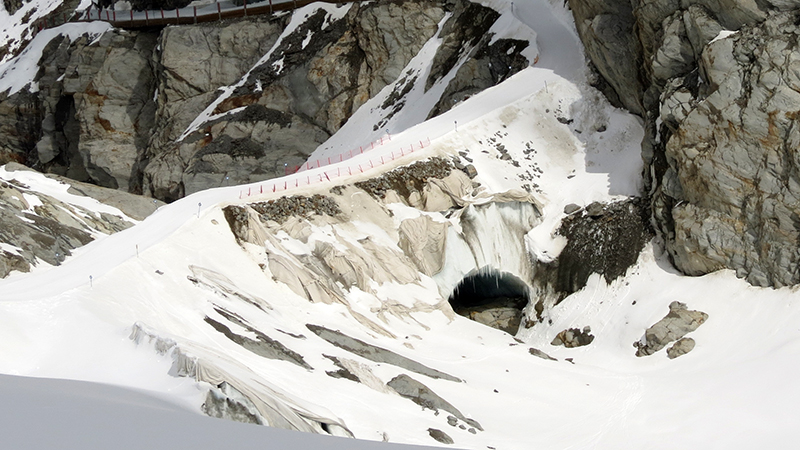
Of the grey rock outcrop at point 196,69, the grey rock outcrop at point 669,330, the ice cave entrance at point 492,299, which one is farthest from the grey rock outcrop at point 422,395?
the grey rock outcrop at point 196,69

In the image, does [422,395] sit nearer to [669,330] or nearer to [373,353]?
[373,353]

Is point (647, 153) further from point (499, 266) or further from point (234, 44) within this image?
point (234, 44)

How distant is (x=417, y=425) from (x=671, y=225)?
20770 millimetres

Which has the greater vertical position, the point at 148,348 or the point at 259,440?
the point at 148,348

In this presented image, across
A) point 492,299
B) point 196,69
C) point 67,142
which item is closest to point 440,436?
point 492,299

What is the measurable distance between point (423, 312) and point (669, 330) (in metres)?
10.1

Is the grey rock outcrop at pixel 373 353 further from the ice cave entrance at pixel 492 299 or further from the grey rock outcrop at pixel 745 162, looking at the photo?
the grey rock outcrop at pixel 745 162

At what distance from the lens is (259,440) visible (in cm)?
816

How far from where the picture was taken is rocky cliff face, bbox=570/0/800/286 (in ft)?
120

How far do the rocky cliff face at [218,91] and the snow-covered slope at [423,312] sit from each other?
52.6ft

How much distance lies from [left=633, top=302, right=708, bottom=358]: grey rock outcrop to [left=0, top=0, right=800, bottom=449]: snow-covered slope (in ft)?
1.44

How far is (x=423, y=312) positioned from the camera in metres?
36.6

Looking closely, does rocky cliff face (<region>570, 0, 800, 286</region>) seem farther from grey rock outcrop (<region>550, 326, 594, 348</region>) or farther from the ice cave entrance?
the ice cave entrance

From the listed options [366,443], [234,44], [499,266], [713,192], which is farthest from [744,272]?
[234,44]
